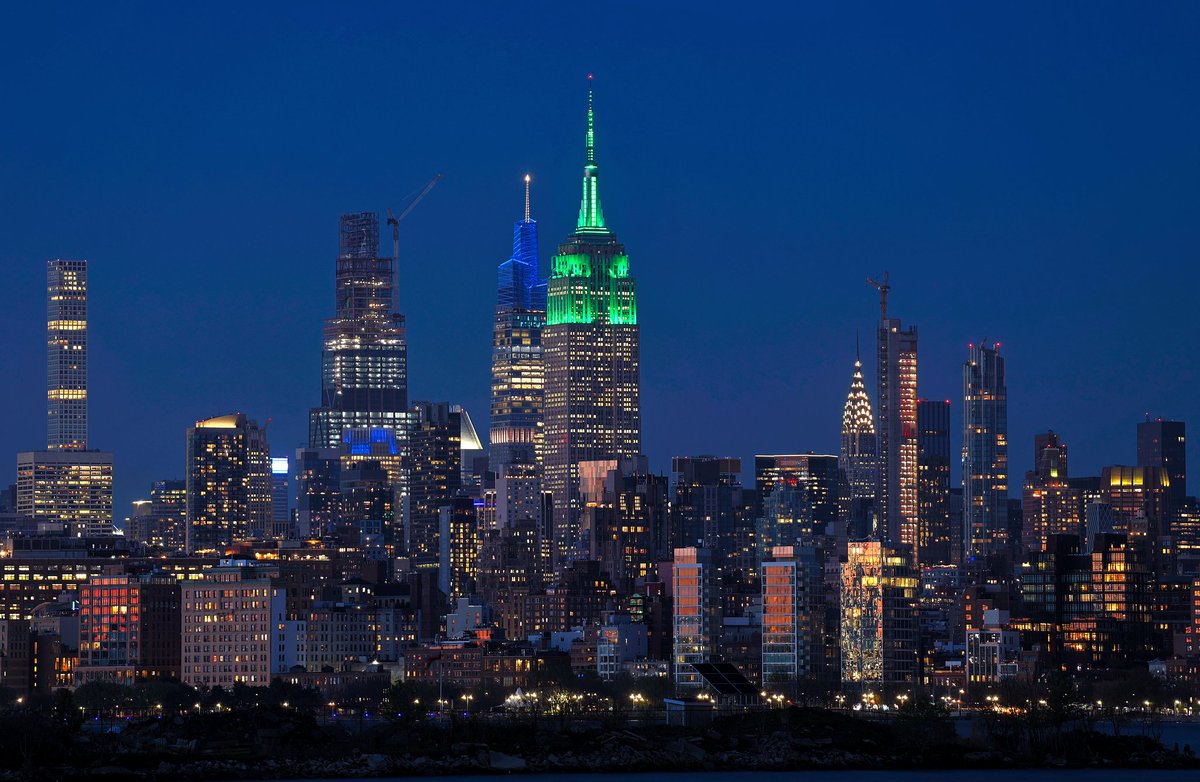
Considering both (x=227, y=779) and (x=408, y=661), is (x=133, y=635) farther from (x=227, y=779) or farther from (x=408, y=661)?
(x=227, y=779)

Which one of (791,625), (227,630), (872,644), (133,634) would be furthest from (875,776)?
(133,634)

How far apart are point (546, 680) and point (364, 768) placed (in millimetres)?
62037

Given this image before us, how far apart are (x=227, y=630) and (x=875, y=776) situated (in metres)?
85.1

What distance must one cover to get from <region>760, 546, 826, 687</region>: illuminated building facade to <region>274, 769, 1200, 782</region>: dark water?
244 ft

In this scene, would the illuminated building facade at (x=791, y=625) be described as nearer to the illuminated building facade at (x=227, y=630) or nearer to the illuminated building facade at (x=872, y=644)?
the illuminated building facade at (x=872, y=644)

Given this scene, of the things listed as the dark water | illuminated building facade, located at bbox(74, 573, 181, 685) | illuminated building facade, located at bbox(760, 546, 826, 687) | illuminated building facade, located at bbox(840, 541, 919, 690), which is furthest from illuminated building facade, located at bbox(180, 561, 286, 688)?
the dark water

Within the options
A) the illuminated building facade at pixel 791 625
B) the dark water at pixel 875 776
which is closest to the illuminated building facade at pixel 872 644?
the illuminated building facade at pixel 791 625

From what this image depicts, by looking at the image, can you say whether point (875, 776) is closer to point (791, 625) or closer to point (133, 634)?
point (791, 625)

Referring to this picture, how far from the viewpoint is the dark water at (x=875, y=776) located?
113m

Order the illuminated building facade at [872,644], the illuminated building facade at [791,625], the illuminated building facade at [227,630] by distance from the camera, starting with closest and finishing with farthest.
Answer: the illuminated building facade at [227,630], the illuminated building facade at [791,625], the illuminated building facade at [872,644]

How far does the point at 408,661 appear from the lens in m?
196

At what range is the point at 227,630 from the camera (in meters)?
194

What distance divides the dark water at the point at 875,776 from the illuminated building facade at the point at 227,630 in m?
77.1

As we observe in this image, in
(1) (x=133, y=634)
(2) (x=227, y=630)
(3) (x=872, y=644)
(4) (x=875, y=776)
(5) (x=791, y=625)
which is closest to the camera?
(4) (x=875, y=776)
